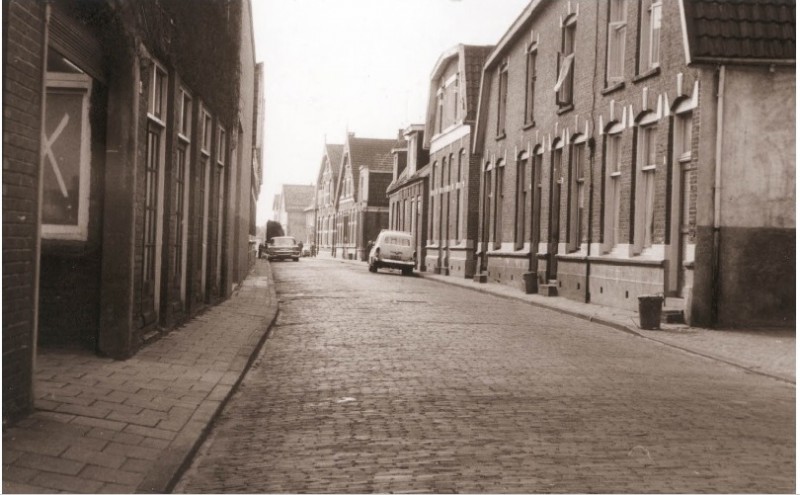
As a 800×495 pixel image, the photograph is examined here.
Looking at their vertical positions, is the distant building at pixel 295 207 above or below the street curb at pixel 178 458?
above

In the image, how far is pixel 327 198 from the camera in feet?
282

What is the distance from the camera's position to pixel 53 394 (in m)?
6.39

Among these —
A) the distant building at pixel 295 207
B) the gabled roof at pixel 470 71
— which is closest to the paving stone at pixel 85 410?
the gabled roof at pixel 470 71

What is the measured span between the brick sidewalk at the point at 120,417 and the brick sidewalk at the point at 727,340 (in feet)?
18.2

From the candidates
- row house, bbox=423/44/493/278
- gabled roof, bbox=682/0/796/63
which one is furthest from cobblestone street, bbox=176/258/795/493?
row house, bbox=423/44/493/278

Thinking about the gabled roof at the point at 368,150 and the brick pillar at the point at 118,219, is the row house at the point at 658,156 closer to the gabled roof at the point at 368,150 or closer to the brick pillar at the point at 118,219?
the brick pillar at the point at 118,219

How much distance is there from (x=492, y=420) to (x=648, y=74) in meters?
12.0

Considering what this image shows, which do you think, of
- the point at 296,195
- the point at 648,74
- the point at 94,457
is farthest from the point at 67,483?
the point at 296,195

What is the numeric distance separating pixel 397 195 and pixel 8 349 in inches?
1833

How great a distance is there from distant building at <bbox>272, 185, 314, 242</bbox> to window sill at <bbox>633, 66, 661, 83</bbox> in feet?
333

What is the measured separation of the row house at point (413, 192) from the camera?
43.3 metres

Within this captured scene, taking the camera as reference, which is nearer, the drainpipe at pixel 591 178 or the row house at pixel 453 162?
the drainpipe at pixel 591 178

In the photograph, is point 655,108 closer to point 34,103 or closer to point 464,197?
point 34,103

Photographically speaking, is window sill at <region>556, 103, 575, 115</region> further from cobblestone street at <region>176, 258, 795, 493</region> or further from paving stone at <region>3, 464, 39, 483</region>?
paving stone at <region>3, 464, 39, 483</region>
